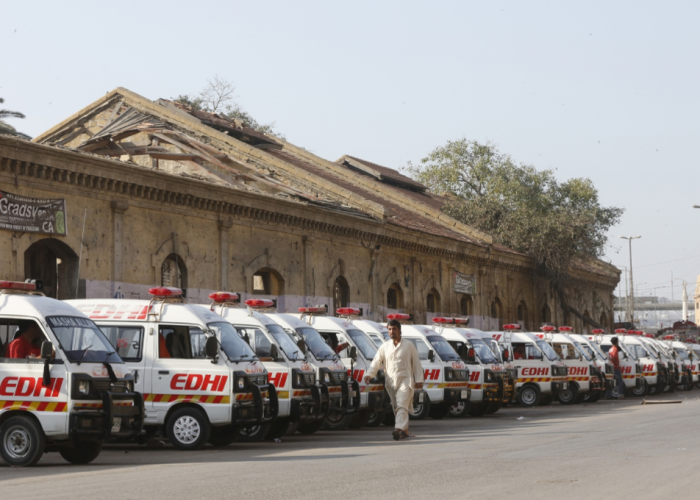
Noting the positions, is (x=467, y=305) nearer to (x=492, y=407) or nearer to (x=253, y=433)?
(x=492, y=407)

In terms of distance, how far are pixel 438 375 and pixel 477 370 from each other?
1874 millimetres

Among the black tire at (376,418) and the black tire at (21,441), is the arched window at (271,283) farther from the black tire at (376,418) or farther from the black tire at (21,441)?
the black tire at (21,441)

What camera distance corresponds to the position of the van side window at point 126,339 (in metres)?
15.2

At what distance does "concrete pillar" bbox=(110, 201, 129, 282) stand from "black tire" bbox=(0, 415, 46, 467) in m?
11.4

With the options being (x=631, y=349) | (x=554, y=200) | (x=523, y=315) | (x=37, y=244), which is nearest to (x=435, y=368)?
(x=37, y=244)

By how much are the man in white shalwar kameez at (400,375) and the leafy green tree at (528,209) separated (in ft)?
112

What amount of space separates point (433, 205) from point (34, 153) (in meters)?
32.7

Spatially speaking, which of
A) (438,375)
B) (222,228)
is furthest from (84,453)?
(222,228)

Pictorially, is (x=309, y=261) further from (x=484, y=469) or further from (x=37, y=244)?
(x=484, y=469)

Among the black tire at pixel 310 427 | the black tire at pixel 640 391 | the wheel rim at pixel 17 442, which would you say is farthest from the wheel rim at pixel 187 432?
the black tire at pixel 640 391

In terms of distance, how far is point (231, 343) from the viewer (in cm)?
1556

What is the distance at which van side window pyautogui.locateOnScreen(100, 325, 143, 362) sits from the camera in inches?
597

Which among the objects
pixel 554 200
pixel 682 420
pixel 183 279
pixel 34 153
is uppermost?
pixel 554 200

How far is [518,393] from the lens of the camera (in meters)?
28.8
